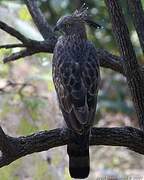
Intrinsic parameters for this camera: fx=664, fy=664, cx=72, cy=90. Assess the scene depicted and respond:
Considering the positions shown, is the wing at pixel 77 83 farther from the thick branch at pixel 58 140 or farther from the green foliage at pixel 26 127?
the green foliage at pixel 26 127

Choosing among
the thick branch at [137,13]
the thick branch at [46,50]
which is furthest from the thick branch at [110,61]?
the thick branch at [137,13]

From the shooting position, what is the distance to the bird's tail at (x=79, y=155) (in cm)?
376

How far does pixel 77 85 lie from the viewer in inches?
155

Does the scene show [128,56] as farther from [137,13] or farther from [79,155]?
[79,155]

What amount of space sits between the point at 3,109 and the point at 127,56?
1.49 m

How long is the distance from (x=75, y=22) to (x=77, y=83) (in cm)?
65

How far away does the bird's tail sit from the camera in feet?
12.3

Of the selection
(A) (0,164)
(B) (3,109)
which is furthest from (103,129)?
(B) (3,109)

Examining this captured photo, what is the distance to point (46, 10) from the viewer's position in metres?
7.51

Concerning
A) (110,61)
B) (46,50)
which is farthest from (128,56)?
(46,50)

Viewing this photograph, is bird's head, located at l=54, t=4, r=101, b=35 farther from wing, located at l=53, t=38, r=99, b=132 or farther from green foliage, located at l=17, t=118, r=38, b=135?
green foliage, located at l=17, t=118, r=38, b=135

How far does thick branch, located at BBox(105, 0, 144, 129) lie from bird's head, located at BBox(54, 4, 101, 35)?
2.13ft

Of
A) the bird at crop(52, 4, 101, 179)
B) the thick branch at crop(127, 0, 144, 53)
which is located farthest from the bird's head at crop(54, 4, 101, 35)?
the thick branch at crop(127, 0, 144, 53)

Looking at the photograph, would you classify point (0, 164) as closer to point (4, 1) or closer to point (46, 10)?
point (4, 1)
